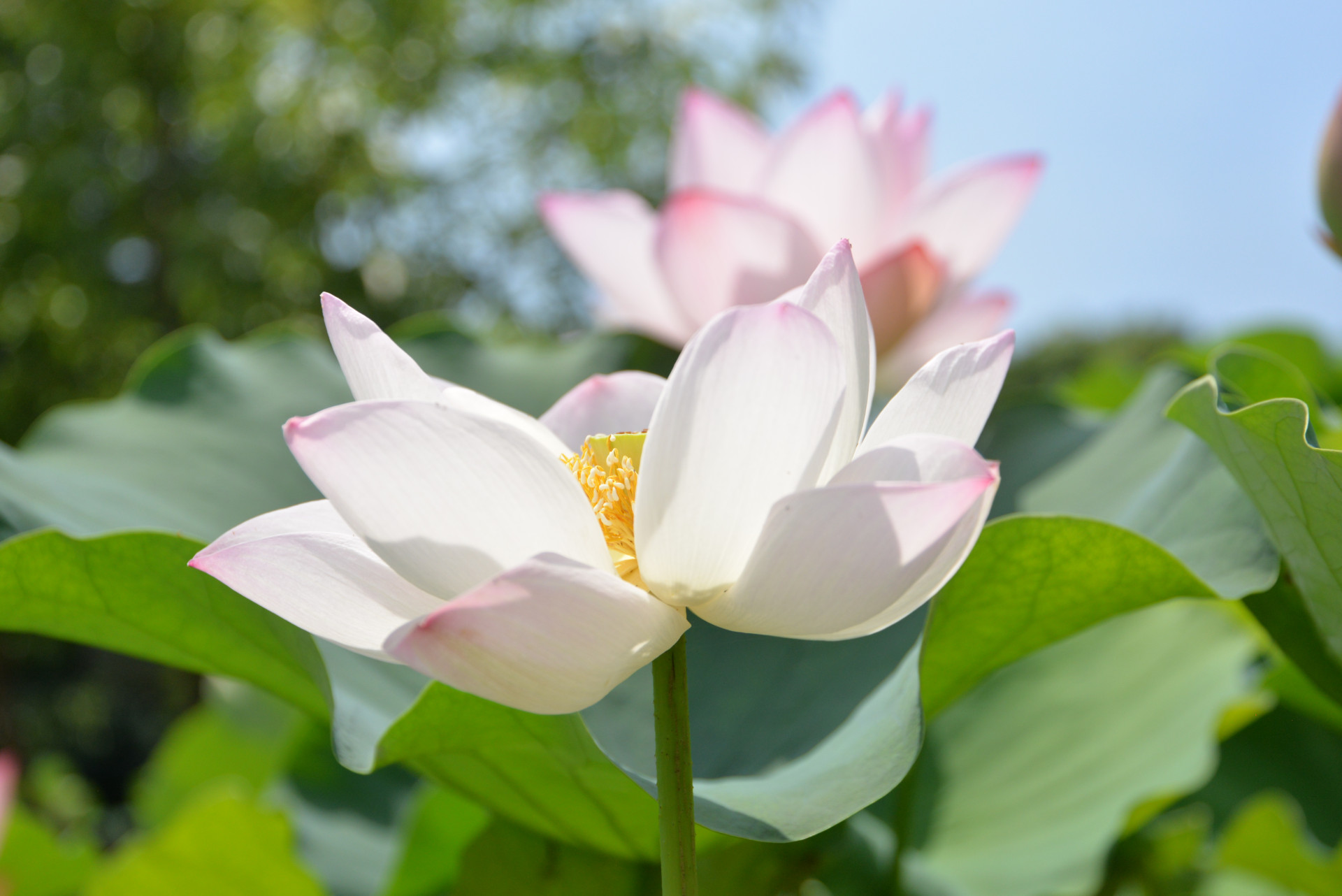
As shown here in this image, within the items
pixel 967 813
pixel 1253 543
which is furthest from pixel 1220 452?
pixel 967 813

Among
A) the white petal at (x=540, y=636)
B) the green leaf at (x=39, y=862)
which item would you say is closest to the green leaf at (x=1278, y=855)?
the white petal at (x=540, y=636)

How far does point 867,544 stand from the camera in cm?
19

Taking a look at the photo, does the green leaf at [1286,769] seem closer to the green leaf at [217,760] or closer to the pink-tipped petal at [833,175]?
the pink-tipped petal at [833,175]

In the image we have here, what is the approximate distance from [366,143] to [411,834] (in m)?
5.74

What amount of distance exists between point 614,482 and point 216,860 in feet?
1.13

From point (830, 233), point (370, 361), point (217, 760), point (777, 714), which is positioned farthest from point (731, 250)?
point (217, 760)

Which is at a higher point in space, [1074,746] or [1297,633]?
[1297,633]

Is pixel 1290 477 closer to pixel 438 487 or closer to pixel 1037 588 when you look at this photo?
pixel 1037 588

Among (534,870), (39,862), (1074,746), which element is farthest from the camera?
(39,862)

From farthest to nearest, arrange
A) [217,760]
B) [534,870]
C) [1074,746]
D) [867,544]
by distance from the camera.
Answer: [217,760] → [1074,746] → [534,870] → [867,544]

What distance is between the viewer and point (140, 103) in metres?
5.23

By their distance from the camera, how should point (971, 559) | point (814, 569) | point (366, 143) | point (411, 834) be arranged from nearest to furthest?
point (814, 569), point (971, 559), point (411, 834), point (366, 143)

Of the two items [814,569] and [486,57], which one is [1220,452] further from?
[486,57]

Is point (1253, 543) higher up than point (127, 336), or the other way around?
point (1253, 543)
